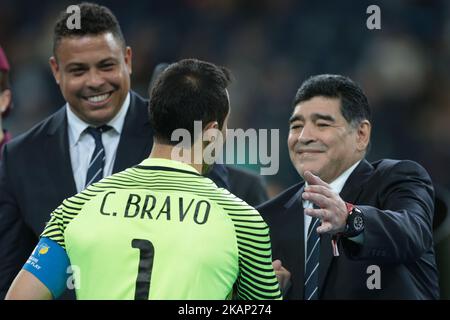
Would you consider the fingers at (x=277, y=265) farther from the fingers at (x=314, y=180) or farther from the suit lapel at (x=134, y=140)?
the suit lapel at (x=134, y=140)

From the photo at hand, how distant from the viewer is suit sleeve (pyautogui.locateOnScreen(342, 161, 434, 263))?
2.62 m

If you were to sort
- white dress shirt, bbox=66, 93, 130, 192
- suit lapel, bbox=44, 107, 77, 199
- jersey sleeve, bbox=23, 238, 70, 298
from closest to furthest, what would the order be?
jersey sleeve, bbox=23, 238, 70, 298 → suit lapel, bbox=44, 107, 77, 199 → white dress shirt, bbox=66, 93, 130, 192

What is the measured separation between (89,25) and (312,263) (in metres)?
1.32

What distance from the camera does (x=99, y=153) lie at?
3490 millimetres

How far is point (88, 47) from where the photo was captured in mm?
3525

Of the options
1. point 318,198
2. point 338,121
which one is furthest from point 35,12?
point 318,198

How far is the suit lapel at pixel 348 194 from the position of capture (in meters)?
2.97

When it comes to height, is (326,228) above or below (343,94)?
below

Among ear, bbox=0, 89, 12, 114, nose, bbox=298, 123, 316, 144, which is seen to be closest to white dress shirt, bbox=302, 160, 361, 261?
nose, bbox=298, 123, 316, 144

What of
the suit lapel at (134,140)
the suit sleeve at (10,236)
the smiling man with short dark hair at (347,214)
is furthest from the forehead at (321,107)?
the suit sleeve at (10,236)

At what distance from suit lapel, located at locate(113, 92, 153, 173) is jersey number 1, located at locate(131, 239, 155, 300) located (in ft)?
3.94

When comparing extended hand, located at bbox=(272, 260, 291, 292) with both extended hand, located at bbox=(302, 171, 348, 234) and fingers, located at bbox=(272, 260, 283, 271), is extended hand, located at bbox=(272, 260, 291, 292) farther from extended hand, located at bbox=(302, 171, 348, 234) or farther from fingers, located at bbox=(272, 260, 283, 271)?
extended hand, located at bbox=(302, 171, 348, 234)
